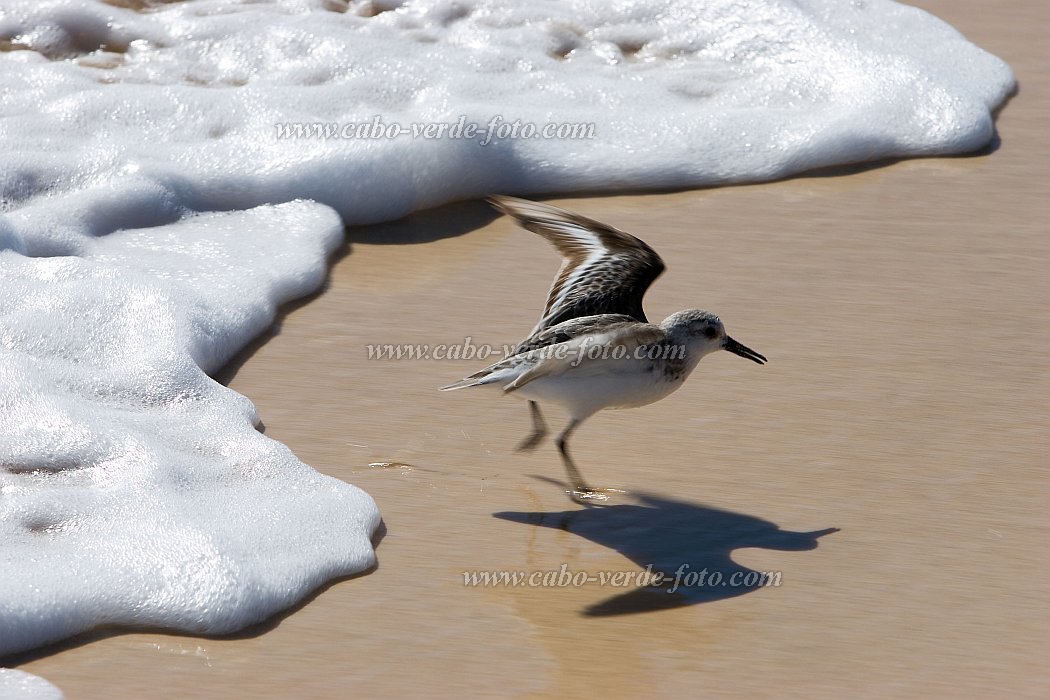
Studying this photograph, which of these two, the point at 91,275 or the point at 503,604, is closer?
the point at 503,604

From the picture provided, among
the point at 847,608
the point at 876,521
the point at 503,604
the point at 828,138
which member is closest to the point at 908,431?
the point at 876,521

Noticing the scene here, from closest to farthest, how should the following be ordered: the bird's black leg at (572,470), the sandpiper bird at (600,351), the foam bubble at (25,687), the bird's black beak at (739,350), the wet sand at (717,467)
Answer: the foam bubble at (25,687) < the wet sand at (717,467) < the sandpiper bird at (600,351) < the bird's black leg at (572,470) < the bird's black beak at (739,350)

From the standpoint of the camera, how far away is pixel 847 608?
9.59ft

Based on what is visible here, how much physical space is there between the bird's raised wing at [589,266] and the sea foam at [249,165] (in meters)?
0.87

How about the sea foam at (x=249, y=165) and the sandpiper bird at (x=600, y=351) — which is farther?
the sandpiper bird at (x=600, y=351)

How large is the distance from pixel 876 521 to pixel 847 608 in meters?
0.41

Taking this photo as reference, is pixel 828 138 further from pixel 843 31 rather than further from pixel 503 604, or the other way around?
pixel 503 604

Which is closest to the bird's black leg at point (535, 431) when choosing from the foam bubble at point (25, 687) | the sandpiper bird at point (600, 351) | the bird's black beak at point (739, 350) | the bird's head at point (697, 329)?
the sandpiper bird at point (600, 351)

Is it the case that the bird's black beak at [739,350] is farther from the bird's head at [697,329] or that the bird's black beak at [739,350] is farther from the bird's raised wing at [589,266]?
the bird's raised wing at [589,266]

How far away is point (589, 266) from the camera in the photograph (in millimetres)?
3840

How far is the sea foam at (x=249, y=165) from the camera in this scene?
10.1 feet

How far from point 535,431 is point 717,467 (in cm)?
51

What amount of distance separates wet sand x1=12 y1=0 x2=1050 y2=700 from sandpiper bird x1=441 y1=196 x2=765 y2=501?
0.25 metres

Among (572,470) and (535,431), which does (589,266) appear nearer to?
(535,431)
